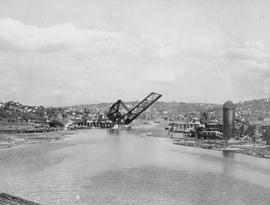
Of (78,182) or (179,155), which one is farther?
(179,155)

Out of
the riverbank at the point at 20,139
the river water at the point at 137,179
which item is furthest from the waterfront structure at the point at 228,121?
the riverbank at the point at 20,139

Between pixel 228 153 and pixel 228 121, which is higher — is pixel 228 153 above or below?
below

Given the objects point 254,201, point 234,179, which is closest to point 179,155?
point 234,179

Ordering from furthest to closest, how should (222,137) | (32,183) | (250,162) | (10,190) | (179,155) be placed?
(222,137)
(179,155)
(250,162)
(32,183)
(10,190)

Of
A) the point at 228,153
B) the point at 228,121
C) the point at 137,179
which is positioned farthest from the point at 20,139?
the point at 137,179

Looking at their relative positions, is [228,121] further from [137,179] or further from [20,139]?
[137,179]

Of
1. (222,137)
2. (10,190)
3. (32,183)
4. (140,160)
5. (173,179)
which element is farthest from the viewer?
(222,137)

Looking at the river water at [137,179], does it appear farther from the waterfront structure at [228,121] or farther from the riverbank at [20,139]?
the waterfront structure at [228,121]

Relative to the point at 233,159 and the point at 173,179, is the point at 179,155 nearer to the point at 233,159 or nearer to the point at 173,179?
the point at 233,159
